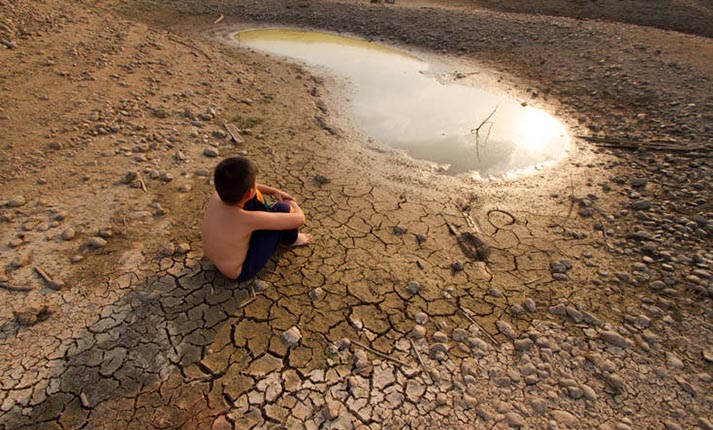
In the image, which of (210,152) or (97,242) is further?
(210,152)

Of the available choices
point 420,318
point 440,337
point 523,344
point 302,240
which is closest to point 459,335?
point 440,337

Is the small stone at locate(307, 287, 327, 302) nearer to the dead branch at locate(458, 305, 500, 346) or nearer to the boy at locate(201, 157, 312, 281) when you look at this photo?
the boy at locate(201, 157, 312, 281)

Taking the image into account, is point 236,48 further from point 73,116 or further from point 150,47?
point 73,116

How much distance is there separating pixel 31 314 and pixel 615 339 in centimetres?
417

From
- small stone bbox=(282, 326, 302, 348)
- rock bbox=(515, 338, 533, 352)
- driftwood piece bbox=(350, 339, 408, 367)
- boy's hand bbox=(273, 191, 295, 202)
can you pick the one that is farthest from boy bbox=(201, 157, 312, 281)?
rock bbox=(515, 338, 533, 352)

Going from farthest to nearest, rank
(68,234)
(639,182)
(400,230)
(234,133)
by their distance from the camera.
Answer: (234,133), (639,182), (400,230), (68,234)

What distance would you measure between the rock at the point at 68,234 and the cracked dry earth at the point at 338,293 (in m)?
0.02

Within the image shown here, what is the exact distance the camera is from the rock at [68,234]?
10.5 ft

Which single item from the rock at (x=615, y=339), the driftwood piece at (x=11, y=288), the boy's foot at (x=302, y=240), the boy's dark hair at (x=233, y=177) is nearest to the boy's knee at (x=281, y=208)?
the boy's foot at (x=302, y=240)

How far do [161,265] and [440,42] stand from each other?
8837 mm

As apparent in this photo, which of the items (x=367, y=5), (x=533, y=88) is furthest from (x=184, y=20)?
(x=533, y=88)

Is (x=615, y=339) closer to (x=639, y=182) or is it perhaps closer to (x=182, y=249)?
(x=639, y=182)

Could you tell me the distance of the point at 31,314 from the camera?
257cm

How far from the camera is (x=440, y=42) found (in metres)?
9.49
